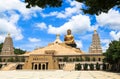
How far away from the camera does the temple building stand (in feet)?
218

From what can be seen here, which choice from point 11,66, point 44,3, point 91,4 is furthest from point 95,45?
point 44,3

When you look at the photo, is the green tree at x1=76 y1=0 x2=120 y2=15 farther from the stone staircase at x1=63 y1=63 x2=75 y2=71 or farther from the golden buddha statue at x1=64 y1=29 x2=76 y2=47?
the golden buddha statue at x1=64 y1=29 x2=76 y2=47

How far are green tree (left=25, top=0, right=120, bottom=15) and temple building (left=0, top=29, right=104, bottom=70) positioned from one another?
53.9 metres

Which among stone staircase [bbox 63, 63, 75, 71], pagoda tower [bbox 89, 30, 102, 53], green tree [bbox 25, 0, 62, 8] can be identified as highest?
pagoda tower [bbox 89, 30, 102, 53]

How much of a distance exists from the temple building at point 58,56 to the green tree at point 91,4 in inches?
2122

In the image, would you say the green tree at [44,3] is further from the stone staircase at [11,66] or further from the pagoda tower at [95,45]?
the pagoda tower at [95,45]

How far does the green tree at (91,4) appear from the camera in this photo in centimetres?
806

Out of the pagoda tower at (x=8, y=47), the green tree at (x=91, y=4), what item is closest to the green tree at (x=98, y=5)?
the green tree at (x=91, y=4)

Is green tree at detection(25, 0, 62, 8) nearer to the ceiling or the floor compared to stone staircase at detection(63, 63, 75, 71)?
nearer to the ceiling

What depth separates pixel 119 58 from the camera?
168 ft

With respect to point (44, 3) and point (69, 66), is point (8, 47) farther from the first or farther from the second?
point (44, 3)

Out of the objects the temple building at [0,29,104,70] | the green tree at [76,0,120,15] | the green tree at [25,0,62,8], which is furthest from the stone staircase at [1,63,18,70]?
the green tree at [25,0,62,8]

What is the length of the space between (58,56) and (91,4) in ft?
216

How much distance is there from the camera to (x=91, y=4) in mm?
9539
